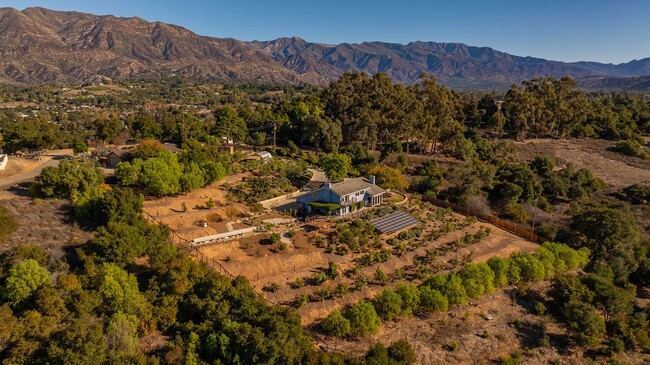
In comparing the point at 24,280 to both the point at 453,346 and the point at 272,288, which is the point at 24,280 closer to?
the point at 272,288

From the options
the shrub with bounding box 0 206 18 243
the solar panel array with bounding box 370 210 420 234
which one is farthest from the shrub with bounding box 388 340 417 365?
the shrub with bounding box 0 206 18 243

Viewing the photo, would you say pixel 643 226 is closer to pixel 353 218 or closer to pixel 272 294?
pixel 353 218

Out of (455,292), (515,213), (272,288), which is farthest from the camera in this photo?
(515,213)

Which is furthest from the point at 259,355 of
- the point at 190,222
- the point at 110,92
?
the point at 110,92

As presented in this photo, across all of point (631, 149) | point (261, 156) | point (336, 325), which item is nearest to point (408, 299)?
point (336, 325)

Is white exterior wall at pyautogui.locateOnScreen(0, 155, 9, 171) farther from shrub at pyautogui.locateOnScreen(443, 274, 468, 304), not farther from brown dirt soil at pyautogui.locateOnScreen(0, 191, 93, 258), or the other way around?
shrub at pyautogui.locateOnScreen(443, 274, 468, 304)

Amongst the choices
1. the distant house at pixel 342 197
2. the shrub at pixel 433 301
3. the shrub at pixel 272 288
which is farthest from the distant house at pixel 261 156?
the shrub at pixel 433 301

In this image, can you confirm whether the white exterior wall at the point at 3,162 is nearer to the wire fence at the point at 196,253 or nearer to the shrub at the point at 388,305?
the wire fence at the point at 196,253
